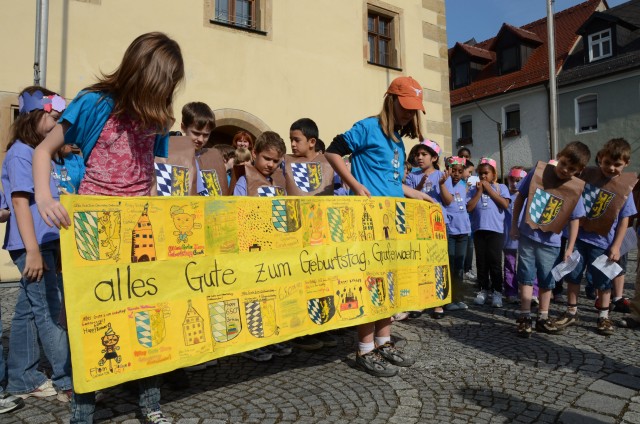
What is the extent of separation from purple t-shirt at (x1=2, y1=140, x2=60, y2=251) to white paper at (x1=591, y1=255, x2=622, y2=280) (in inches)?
181

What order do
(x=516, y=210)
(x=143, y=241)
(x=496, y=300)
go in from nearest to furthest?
(x=143, y=241) < (x=516, y=210) < (x=496, y=300)

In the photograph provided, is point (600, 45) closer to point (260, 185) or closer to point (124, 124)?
point (260, 185)

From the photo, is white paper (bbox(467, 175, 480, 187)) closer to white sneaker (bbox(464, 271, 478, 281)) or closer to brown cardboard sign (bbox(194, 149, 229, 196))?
white sneaker (bbox(464, 271, 478, 281))

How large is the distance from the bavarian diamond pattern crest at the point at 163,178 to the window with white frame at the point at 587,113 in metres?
24.6

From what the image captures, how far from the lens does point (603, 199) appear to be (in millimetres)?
5102

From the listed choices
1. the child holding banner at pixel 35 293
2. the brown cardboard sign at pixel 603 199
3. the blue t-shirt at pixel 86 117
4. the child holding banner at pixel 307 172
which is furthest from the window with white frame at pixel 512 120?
the blue t-shirt at pixel 86 117

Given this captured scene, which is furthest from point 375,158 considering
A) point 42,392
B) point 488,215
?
point 488,215

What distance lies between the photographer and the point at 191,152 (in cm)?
381

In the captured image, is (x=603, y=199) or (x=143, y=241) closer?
(x=143, y=241)

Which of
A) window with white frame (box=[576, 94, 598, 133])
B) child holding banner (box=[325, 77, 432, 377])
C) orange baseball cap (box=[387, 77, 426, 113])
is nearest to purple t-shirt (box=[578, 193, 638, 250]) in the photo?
child holding banner (box=[325, 77, 432, 377])

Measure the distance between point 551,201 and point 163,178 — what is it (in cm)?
337

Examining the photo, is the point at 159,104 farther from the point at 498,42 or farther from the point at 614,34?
the point at 498,42

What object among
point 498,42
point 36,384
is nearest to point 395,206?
point 36,384

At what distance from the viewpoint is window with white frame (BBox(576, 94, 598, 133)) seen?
2391 cm
